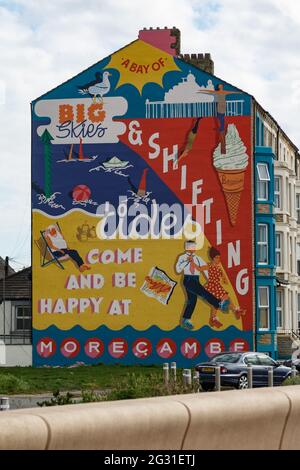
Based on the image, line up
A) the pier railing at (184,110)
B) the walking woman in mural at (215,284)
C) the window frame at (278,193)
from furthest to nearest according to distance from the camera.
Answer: the window frame at (278,193) → the pier railing at (184,110) → the walking woman in mural at (215,284)

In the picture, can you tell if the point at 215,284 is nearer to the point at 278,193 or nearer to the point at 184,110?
the point at 184,110

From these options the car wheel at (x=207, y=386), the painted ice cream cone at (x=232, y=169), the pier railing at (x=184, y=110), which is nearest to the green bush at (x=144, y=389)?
the car wheel at (x=207, y=386)

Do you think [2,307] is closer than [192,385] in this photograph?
No

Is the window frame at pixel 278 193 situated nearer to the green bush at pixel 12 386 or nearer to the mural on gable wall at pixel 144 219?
the mural on gable wall at pixel 144 219

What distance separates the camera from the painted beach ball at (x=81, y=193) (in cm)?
Result: 5319

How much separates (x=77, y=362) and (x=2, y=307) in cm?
1282

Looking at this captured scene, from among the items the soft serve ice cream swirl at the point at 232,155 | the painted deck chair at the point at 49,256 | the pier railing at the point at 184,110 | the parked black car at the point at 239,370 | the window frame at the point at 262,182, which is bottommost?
the parked black car at the point at 239,370

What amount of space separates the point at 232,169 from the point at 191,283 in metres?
5.39

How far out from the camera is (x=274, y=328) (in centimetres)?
5472

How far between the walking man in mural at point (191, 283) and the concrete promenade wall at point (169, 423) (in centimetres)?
3955

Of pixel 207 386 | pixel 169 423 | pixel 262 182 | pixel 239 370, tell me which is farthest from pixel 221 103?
pixel 169 423

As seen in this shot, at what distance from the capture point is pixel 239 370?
36.9m
